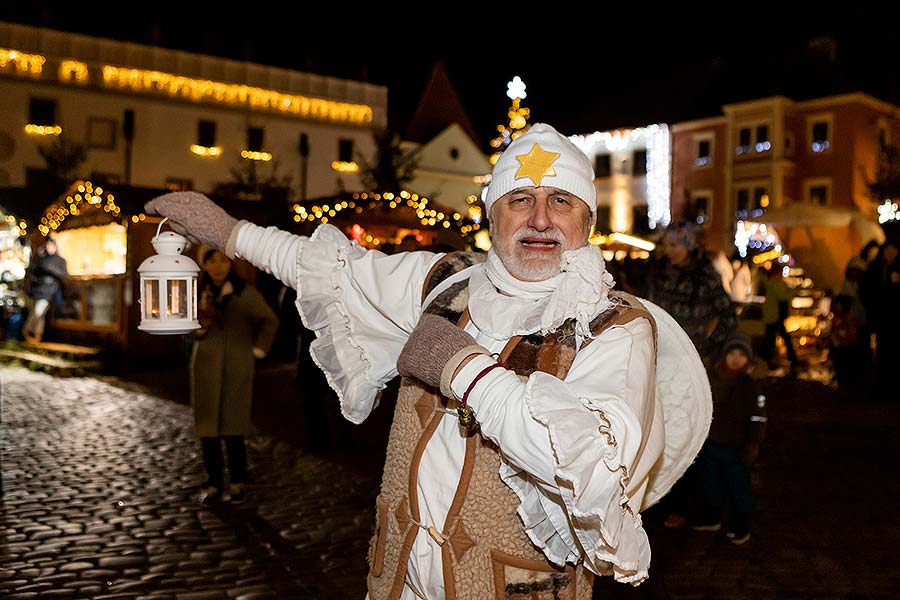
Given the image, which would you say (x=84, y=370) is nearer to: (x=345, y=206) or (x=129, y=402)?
(x=129, y=402)

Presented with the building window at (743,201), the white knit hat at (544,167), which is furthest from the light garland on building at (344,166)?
the white knit hat at (544,167)

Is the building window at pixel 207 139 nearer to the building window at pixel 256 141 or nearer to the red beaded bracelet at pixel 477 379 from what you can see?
the building window at pixel 256 141

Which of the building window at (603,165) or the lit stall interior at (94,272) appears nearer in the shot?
the lit stall interior at (94,272)

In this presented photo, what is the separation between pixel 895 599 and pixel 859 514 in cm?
163

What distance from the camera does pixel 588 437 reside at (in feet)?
5.33

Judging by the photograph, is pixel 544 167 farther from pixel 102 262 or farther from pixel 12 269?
pixel 12 269

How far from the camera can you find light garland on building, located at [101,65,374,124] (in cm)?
3522

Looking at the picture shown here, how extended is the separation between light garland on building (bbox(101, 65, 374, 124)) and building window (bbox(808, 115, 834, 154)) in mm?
20987

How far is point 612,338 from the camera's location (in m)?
1.92

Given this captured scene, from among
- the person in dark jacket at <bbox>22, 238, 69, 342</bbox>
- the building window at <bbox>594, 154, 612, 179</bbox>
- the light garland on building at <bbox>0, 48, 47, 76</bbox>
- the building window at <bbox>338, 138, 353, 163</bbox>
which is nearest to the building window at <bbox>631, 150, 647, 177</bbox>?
the building window at <bbox>594, 154, 612, 179</bbox>

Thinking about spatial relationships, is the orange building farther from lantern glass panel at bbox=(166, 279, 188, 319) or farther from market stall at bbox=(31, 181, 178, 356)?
lantern glass panel at bbox=(166, 279, 188, 319)

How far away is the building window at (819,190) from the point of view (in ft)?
110

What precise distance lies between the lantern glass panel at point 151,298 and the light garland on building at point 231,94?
117 feet

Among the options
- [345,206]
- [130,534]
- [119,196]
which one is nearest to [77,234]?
[119,196]
